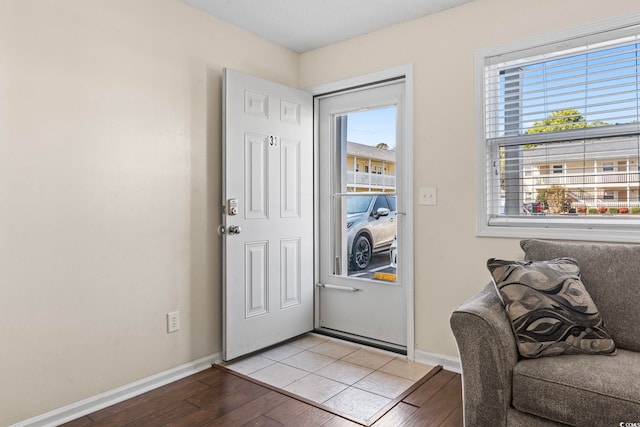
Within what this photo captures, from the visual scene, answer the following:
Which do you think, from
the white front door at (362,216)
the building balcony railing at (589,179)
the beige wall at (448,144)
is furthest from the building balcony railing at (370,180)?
the building balcony railing at (589,179)

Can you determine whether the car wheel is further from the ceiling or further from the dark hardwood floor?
the ceiling

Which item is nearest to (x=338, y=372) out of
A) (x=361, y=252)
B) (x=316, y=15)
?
(x=361, y=252)

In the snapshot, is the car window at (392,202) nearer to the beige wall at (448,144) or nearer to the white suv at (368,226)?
the white suv at (368,226)

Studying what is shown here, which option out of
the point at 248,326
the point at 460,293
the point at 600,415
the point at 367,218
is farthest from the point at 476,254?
the point at 248,326

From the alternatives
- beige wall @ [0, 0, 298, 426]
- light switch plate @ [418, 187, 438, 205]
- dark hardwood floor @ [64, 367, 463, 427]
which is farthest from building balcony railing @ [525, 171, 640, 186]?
beige wall @ [0, 0, 298, 426]

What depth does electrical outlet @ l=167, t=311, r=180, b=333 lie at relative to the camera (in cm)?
245

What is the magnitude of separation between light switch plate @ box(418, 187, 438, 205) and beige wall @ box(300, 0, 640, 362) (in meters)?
0.03

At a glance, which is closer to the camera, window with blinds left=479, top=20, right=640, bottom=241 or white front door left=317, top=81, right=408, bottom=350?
window with blinds left=479, top=20, right=640, bottom=241

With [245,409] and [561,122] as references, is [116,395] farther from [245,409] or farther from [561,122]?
[561,122]

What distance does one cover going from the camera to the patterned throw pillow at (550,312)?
161 centimetres

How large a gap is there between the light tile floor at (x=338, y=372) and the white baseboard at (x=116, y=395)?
0.22 metres

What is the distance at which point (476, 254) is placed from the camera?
2520 mm

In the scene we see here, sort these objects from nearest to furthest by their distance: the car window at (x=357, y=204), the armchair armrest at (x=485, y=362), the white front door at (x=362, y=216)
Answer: the armchair armrest at (x=485, y=362) → the white front door at (x=362, y=216) → the car window at (x=357, y=204)

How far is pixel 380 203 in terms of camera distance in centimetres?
308
